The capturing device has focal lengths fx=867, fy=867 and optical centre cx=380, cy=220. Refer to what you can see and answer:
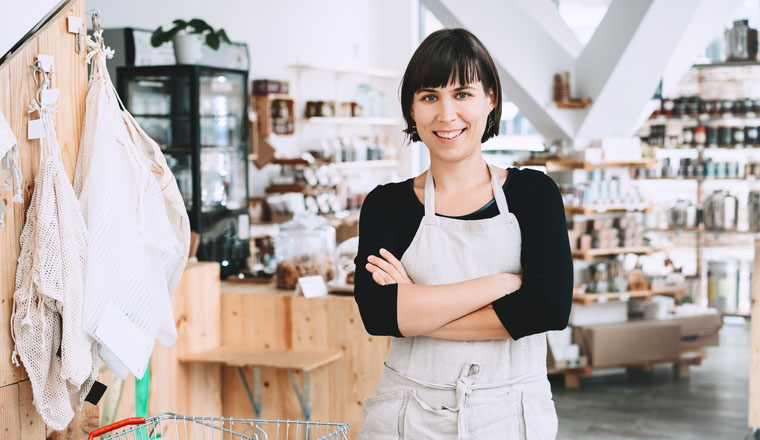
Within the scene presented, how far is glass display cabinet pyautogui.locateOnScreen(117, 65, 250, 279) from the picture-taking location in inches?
211

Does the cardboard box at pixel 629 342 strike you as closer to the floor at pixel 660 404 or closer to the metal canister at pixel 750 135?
the floor at pixel 660 404

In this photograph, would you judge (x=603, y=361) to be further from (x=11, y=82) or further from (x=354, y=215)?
(x=11, y=82)

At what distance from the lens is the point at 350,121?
946cm

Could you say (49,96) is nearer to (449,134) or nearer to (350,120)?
(449,134)

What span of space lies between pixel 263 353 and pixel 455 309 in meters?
2.00

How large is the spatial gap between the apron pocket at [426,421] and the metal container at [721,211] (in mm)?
6956

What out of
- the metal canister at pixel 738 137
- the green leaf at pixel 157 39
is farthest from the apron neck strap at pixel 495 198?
the metal canister at pixel 738 137

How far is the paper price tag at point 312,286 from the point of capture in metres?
3.66

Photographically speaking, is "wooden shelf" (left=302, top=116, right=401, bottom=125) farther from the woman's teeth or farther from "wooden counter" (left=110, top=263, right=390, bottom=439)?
the woman's teeth

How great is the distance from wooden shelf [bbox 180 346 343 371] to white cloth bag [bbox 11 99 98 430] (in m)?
1.28

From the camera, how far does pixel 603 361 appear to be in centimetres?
580

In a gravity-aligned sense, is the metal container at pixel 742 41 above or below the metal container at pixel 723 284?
above

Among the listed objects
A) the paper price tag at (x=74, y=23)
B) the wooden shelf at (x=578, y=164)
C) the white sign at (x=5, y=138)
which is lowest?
the white sign at (x=5, y=138)

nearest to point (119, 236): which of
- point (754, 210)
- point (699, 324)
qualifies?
point (699, 324)
